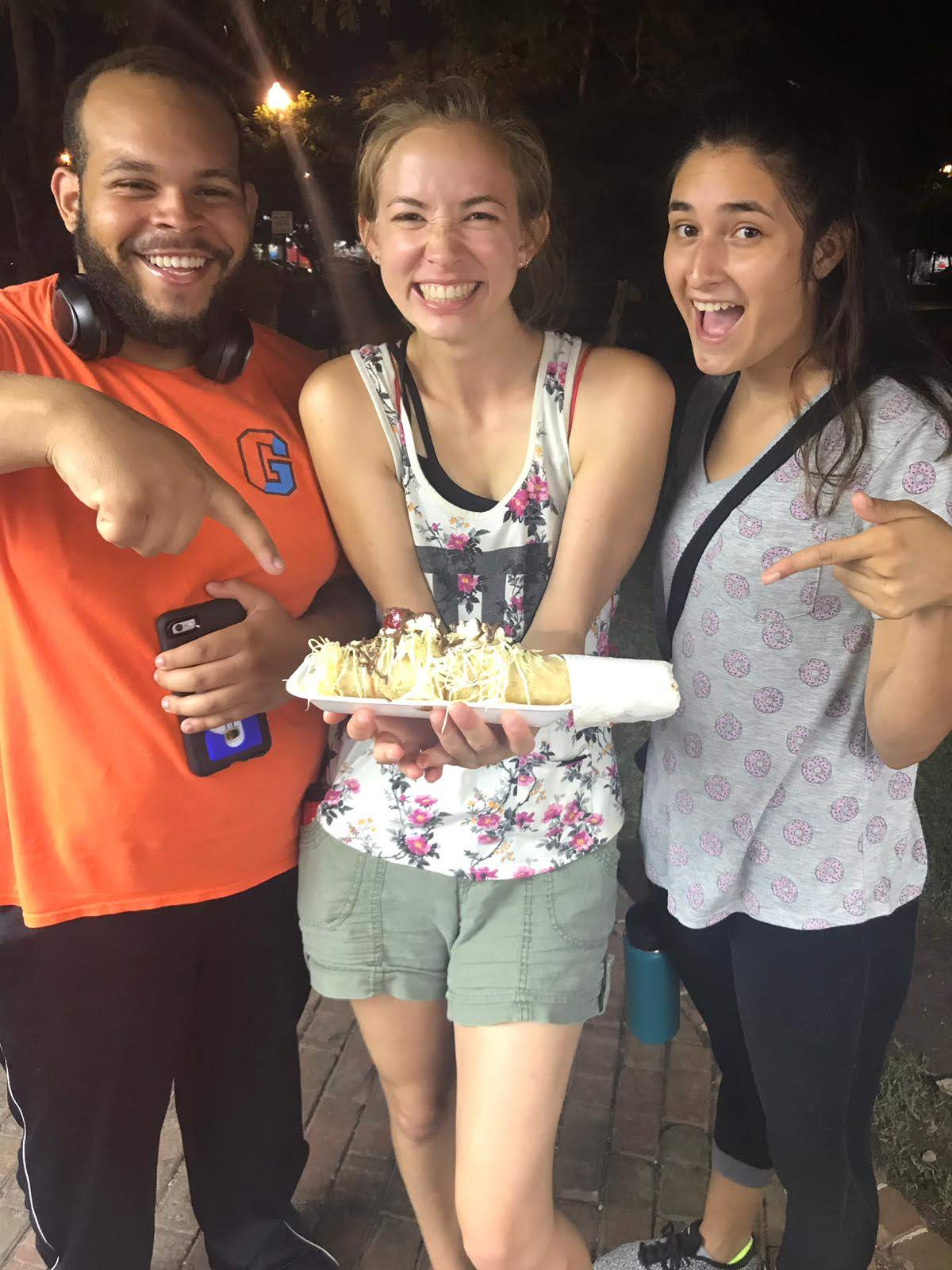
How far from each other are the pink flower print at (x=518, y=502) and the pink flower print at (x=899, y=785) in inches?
39.0

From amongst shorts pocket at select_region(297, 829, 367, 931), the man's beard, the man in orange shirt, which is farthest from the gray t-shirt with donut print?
the man's beard

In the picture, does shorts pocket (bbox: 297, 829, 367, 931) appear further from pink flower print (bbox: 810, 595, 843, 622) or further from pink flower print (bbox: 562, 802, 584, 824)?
pink flower print (bbox: 810, 595, 843, 622)

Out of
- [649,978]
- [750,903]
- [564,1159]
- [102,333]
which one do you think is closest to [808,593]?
[750,903]

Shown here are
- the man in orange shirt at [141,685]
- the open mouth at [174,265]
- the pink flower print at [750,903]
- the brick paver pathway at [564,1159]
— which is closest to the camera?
the man in orange shirt at [141,685]

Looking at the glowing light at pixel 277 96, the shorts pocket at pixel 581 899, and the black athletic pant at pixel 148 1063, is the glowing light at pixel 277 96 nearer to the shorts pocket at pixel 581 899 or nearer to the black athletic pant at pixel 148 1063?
the black athletic pant at pixel 148 1063

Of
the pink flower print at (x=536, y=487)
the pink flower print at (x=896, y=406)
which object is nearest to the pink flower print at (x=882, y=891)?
the pink flower print at (x=896, y=406)

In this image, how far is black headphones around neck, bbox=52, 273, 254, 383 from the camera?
6.34ft

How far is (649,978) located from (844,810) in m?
0.84

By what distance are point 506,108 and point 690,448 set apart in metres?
0.88

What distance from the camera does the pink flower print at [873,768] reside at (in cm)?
194

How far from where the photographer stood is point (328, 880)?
2221 mm

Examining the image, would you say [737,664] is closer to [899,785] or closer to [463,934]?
[899,785]

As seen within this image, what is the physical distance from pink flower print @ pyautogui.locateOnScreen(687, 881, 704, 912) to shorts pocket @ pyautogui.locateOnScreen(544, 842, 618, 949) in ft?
0.62

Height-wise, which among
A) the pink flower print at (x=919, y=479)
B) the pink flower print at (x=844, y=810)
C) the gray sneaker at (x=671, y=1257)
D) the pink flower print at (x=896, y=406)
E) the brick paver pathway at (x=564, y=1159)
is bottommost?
the brick paver pathway at (x=564, y=1159)
